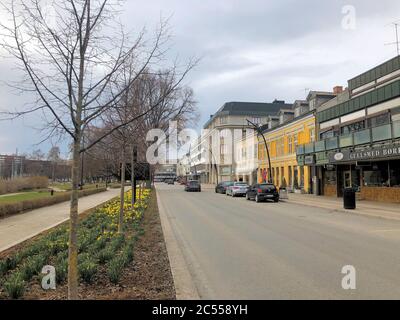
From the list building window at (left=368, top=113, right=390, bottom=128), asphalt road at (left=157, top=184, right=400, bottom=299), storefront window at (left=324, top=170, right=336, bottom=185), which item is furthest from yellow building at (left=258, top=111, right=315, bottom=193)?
asphalt road at (left=157, top=184, right=400, bottom=299)

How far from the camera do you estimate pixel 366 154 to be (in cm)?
2306

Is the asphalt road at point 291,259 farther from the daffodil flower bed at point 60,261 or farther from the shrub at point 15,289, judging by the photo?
the shrub at point 15,289

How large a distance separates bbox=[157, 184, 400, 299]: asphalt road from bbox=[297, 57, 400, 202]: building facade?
31.5 ft

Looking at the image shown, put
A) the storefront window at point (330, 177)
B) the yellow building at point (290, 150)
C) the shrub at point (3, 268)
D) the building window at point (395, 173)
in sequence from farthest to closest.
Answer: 1. the yellow building at point (290, 150)
2. the storefront window at point (330, 177)
3. the building window at point (395, 173)
4. the shrub at point (3, 268)

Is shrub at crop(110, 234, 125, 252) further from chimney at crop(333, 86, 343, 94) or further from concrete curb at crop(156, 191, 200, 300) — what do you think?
chimney at crop(333, 86, 343, 94)

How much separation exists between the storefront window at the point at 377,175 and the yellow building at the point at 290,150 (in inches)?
369

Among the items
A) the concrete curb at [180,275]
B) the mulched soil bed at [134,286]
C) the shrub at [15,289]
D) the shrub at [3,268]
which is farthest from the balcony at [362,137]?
the shrub at [15,289]

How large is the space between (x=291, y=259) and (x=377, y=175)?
2038 cm

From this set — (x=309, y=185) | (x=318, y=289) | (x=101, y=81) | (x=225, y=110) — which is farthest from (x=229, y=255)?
(x=225, y=110)

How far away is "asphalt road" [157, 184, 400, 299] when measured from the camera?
572 centimetres

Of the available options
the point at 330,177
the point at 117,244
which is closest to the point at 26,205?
the point at 117,244

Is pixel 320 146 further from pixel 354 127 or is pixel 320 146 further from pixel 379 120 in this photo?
pixel 379 120

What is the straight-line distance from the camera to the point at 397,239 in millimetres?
10836

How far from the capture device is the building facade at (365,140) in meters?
22.6
